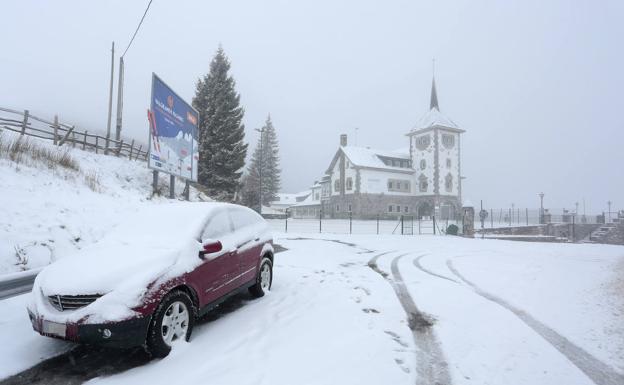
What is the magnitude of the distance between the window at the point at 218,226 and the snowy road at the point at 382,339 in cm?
127

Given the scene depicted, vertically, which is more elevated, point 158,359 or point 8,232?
point 8,232

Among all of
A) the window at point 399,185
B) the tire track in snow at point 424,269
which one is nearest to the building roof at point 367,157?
the window at point 399,185

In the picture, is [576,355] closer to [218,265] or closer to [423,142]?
[218,265]

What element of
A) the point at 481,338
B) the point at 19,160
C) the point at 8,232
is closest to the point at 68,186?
the point at 19,160

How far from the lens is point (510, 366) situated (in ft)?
11.8

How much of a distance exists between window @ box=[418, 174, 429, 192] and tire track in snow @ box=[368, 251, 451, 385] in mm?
47628

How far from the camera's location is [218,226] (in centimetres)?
509

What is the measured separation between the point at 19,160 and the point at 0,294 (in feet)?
23.7

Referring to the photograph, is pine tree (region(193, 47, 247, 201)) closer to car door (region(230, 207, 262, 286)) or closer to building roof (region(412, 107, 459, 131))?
car door (region(230, 207, 262, 286))

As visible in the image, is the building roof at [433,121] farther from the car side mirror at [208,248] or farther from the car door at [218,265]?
the car side mirror at [208,248]

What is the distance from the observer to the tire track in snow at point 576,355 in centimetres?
337

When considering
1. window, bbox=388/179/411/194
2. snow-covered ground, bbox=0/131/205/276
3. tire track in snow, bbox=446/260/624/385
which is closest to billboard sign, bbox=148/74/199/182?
snow-covered ground, bbox=0/131/205/276

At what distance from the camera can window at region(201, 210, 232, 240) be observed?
477 centimetres

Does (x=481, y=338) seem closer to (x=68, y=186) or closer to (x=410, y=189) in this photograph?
(x=68, y=186)
